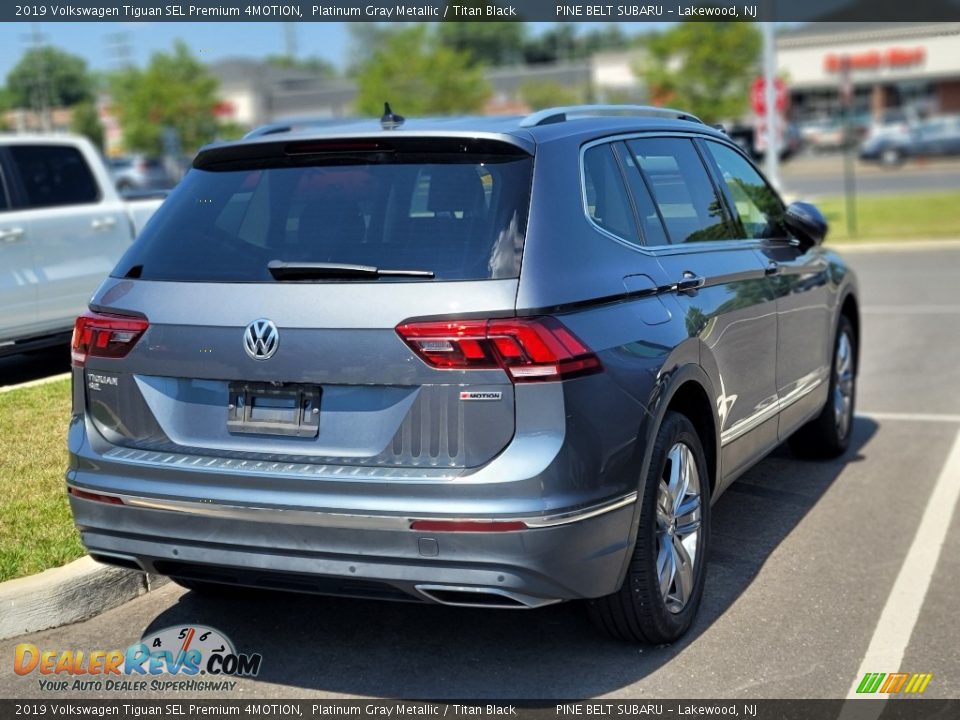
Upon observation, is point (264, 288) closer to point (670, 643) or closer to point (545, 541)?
point (545, 541)

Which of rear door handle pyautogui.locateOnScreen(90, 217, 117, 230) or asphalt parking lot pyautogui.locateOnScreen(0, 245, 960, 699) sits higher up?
rear door handle pyautogui.locateOnScreen(90, 217, 117, 230)

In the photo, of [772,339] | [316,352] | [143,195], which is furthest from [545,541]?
[143,195]

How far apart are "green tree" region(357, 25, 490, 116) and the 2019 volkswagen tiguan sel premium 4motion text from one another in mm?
57192

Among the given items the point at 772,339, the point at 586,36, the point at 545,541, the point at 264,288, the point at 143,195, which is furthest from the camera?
the point at 586,36

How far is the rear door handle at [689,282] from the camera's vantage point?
15.0 ft

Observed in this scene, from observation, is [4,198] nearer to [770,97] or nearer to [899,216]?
[770,97]

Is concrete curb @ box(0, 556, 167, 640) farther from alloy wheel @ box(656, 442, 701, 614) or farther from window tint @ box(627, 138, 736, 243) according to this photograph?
window tint @ box(627, 138, 736, 243)

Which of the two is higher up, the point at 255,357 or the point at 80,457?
the point at 255,357

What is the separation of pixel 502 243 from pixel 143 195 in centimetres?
640

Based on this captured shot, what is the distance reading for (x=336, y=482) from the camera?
3678 mm

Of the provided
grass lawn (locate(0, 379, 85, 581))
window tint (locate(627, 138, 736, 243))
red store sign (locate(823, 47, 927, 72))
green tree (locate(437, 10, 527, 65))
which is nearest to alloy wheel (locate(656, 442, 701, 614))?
window tint (locate(627, 138, 736, 243))

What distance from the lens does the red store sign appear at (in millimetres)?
68500

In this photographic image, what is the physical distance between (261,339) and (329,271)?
0.99 ft

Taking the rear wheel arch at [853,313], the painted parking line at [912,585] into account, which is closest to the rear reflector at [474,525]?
the painted parking line at [912,585]
